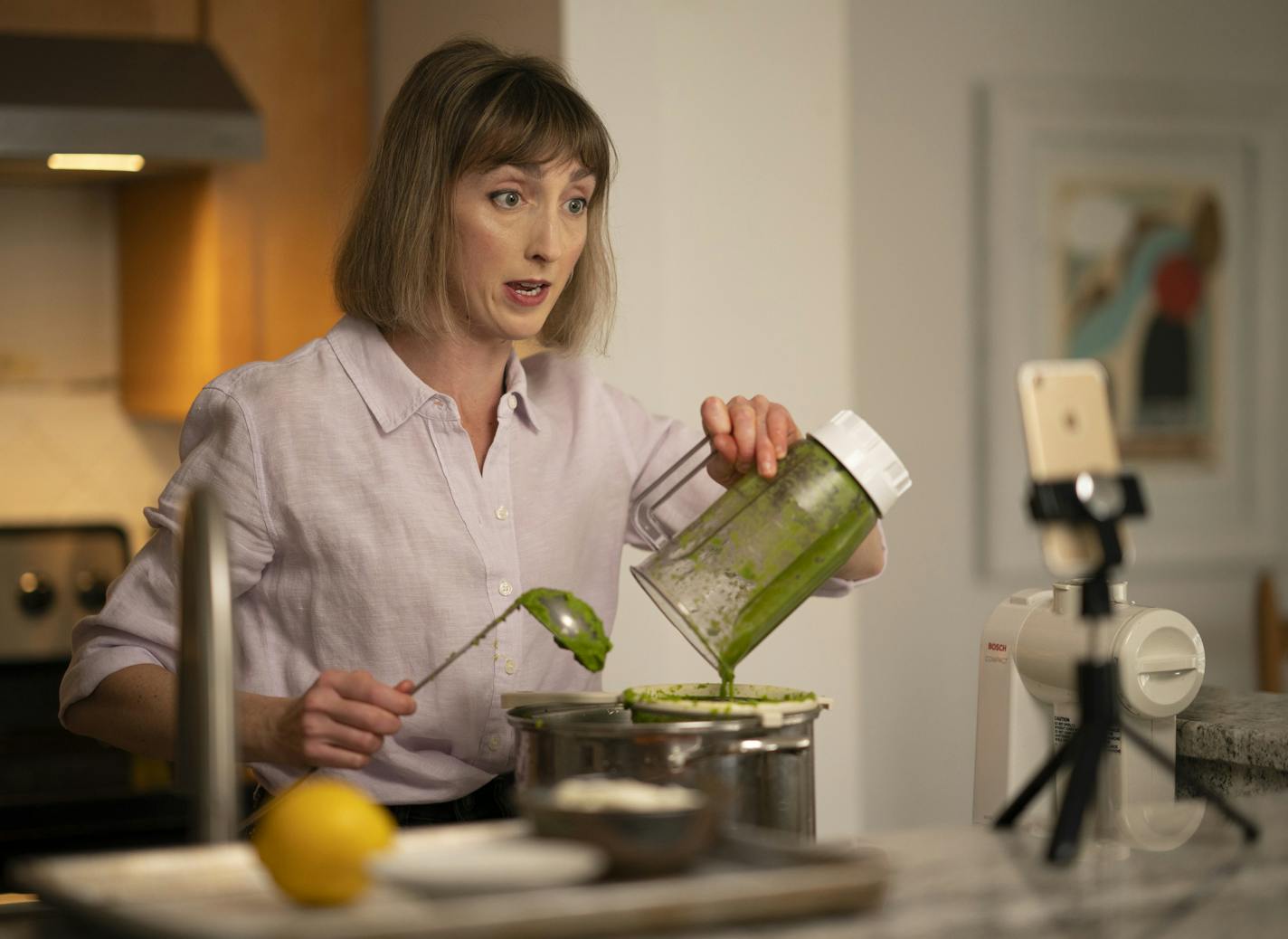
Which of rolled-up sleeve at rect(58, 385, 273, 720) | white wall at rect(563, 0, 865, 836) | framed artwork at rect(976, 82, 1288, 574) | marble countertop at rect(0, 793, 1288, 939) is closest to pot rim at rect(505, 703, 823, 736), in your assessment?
marble countertop at rect(0, 793, 1288, 939)

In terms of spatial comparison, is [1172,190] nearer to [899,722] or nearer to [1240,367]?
[1240,367]

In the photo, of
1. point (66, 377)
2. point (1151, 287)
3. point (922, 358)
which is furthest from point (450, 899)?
point (1151, 287)

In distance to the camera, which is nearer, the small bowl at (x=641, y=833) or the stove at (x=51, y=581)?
the small bowl at (x=641, y=833)

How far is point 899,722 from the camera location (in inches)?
116

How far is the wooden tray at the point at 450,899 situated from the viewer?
0.72 metres

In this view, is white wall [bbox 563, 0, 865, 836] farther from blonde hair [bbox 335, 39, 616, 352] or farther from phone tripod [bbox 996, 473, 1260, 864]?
phone tripod [bbox 996, 473, 1260, 864]

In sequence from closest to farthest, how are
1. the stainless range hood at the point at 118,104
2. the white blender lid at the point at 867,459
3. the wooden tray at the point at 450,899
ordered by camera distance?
the wooden tray at the point at 450,899 < the white blender lid at the point at 867,459 < the stainless range hood at the point at 118,104

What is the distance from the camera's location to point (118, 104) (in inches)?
97.0

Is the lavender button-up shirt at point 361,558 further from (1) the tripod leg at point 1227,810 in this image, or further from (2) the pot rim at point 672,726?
(1) the tripod leg at point 1227,810

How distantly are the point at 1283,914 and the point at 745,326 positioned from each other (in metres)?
1.52

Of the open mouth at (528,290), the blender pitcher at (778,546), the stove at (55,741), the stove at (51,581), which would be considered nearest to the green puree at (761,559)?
the blender pitcher at (778,546)

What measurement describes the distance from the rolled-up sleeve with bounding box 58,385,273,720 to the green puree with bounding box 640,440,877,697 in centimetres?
40

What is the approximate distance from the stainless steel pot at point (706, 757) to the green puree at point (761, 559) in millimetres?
108

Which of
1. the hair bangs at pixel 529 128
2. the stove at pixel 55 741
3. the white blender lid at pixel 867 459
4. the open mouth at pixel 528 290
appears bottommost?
the stove at pixel 55 741
